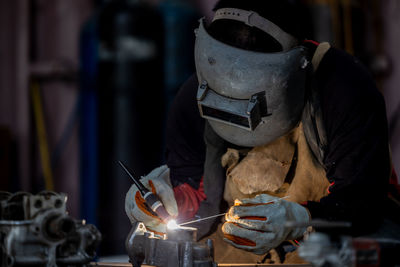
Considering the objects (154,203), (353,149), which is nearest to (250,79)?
(353,149)

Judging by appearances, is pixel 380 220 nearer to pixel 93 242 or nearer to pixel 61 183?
pixel 93 242

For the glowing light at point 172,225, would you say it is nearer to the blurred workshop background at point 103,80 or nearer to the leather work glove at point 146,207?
the leather work glove at point 146,207

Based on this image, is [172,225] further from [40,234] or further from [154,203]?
[40,234]

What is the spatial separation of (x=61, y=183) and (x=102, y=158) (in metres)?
0.39

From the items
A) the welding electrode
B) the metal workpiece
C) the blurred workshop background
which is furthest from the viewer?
the blurred workshop background

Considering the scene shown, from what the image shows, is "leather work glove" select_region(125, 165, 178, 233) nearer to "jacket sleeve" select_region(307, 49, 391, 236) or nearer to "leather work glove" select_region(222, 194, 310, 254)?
"leather work glove" select_region(222, 194, 310, 254)

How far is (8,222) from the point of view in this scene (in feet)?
4.51

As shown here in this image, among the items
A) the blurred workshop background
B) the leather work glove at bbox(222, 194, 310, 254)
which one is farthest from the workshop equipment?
the blurred workshop background

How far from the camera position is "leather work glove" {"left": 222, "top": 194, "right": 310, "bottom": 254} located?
1.62 meters

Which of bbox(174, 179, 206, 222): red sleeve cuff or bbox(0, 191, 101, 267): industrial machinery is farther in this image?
bbox(174, 179, 206, 222): red sleeve cuff

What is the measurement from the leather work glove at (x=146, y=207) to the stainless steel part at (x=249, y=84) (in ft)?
1.36

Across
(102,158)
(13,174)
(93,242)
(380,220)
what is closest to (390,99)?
(102,158)

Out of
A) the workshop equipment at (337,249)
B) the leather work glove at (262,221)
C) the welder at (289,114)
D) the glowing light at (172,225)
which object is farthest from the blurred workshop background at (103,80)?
the workshop equipment at (337,249)

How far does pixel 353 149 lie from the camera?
1.75 m
